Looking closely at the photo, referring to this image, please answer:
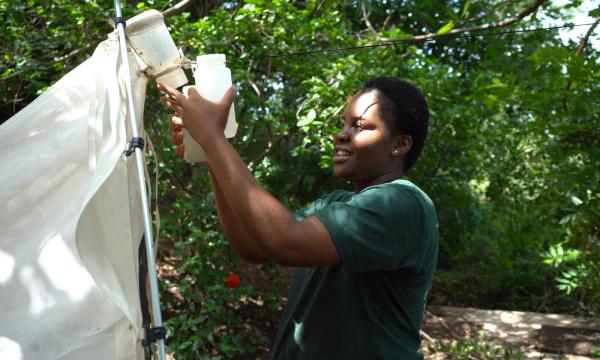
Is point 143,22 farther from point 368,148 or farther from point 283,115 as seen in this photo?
point 283,115

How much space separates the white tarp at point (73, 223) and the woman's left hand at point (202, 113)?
0.74ft

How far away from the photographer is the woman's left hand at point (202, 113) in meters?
1.64

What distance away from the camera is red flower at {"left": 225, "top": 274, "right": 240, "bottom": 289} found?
4.94 m

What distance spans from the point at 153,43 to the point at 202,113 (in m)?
0.49

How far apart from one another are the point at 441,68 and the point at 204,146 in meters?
4.31

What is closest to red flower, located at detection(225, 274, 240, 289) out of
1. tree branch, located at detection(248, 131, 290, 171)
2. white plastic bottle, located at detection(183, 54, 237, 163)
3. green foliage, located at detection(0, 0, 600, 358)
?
green foliage, located at detection(0, 0, 600, 358)

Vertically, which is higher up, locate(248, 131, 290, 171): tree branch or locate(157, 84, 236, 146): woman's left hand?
locate(157, 84, 236, 146): woman's left hand

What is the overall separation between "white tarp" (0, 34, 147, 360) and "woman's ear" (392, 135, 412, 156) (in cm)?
79

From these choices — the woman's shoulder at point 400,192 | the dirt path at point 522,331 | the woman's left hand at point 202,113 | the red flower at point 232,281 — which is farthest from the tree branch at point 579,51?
the woman's left hand at point 202,113

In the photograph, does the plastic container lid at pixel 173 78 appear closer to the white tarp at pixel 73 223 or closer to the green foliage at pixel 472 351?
the white tarp at pixel 73 223

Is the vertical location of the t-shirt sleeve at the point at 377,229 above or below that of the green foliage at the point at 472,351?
above

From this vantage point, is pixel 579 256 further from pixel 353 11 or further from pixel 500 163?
pixel 353 11

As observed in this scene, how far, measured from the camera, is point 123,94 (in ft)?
6.23

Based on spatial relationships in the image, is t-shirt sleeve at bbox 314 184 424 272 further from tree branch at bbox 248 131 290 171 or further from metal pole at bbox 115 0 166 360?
tree branch at bbox 248 131 290 171
